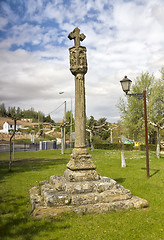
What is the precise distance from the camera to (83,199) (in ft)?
17.5

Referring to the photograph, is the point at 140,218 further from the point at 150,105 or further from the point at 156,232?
the point at 150,105

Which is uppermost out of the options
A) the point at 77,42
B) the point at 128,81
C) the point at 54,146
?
the point at 77,42

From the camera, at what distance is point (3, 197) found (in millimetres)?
6504

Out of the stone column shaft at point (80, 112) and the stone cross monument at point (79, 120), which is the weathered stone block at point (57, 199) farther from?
the stone column shaft at point (80, 112)

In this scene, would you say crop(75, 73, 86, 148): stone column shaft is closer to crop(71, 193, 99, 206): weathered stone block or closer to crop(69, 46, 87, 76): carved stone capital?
crop(69, 46, 87, 76): carved stone capital

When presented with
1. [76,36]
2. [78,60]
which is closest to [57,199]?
[78,60]

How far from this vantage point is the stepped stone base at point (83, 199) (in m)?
5.07

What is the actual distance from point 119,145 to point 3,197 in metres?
26.0

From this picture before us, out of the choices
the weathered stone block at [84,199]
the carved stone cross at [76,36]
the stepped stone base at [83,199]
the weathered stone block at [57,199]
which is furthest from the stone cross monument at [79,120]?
the weathered stone block at [57,199]

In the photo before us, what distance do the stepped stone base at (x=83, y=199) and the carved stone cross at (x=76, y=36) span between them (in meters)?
4.92

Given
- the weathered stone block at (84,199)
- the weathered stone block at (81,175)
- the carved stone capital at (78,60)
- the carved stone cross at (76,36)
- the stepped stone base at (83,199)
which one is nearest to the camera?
the stepped stone base at (83,199)

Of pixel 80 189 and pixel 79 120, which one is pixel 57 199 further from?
pixel 79 120

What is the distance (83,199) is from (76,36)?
5.62 m

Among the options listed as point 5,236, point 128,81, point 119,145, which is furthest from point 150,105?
point 5,236
